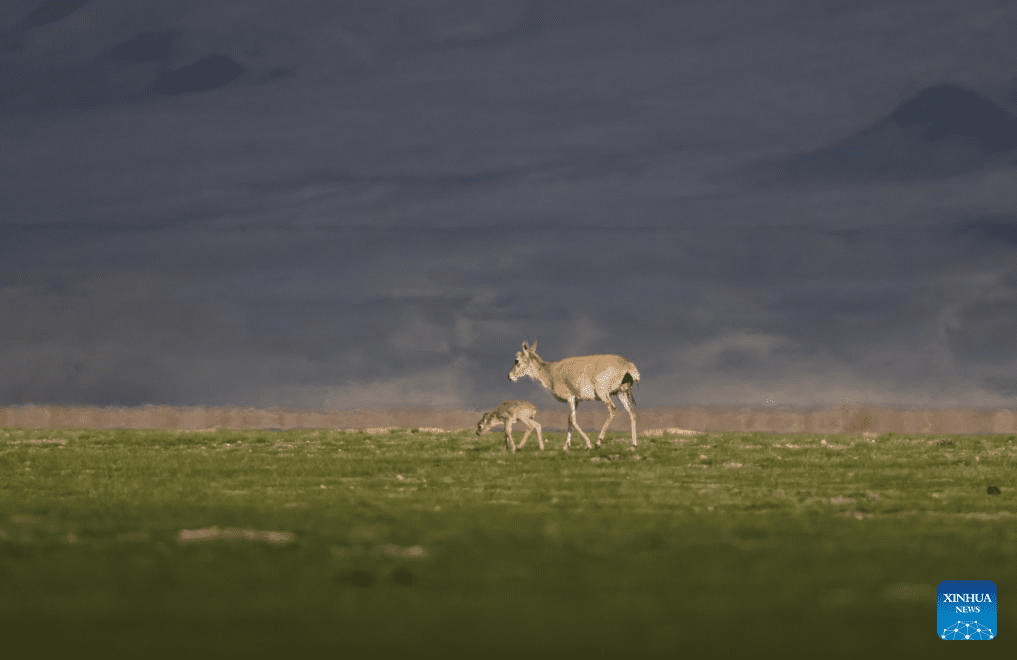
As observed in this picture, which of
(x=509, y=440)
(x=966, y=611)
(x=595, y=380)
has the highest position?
(x=595, y=380)

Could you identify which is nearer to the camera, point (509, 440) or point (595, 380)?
point (509, 440)

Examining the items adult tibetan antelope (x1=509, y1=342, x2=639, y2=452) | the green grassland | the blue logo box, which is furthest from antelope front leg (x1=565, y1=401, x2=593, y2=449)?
the blue logo box

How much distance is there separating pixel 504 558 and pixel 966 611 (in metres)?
4.55

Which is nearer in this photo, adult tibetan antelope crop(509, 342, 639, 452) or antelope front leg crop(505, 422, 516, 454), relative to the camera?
antelope front leg crop(505, 422, 516, 454)

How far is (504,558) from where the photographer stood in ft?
34.7

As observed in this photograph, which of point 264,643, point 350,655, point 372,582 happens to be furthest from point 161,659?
point 372,582

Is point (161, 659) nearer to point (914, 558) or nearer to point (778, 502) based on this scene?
point (914, 558)

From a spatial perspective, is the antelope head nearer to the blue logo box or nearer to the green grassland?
the green grassland

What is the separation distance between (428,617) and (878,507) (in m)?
14.0

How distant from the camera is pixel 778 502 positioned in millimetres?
19891

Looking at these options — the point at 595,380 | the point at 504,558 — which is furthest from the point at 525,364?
the point at 504,558

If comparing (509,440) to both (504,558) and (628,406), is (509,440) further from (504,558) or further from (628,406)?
(504,558)

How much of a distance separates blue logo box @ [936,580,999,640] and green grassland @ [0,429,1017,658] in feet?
0.44

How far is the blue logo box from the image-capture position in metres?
7.10
